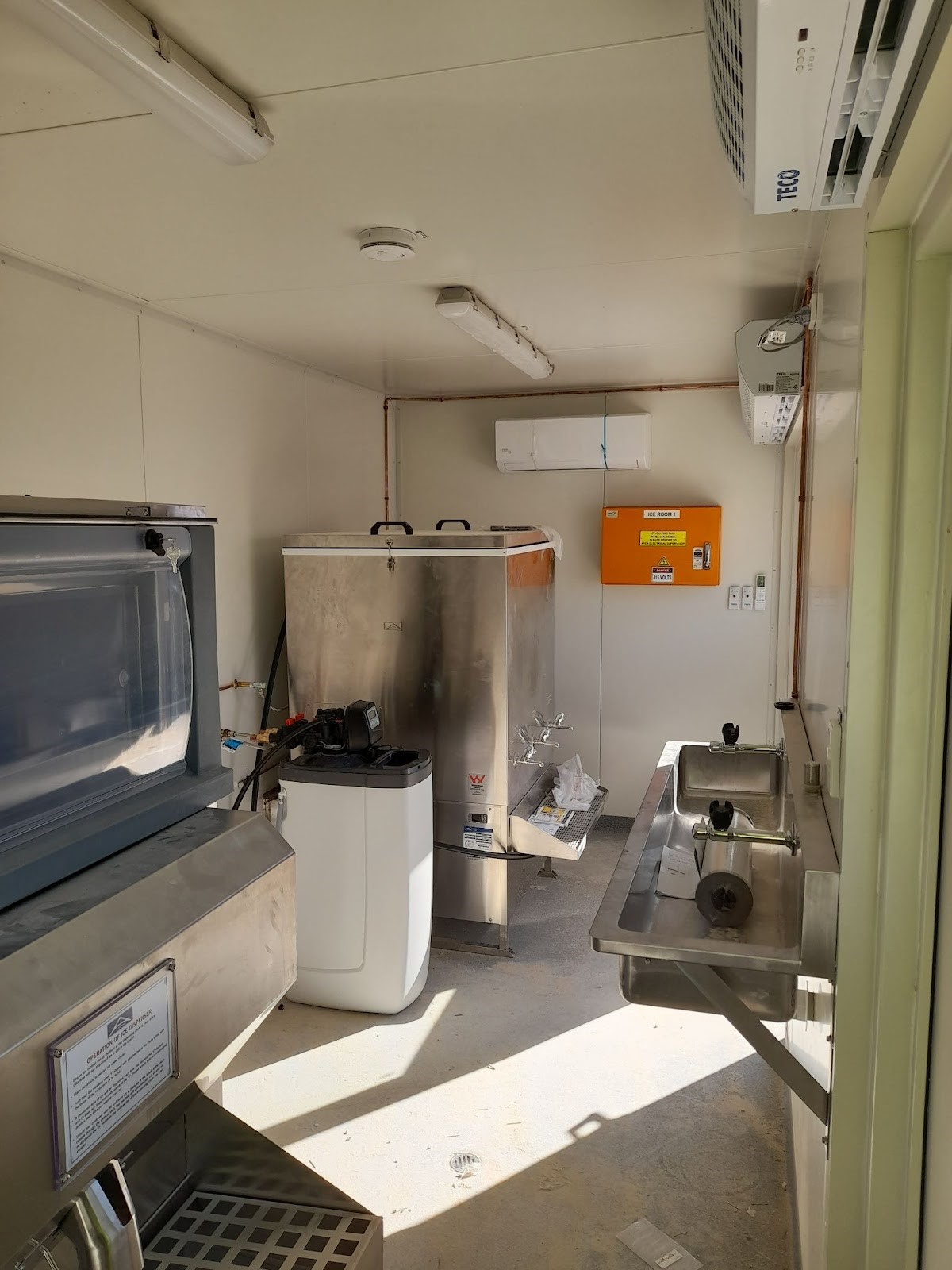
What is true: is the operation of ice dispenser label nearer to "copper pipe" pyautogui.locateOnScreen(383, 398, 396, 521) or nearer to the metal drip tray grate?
the metal drip tray grate

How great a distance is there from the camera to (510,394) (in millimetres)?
4750

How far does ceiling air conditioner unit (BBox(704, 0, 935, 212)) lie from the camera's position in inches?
31.1

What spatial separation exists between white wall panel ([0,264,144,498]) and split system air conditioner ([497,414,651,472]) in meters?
2.11

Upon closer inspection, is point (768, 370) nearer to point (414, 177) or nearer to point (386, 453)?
point (414, 177)

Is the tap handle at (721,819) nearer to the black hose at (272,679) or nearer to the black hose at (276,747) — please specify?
the black hose at (276,747)

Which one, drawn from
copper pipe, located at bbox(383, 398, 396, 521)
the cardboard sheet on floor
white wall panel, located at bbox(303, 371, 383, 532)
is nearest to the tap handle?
the cardboard sheet on floor

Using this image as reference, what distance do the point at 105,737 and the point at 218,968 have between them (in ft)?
0.98

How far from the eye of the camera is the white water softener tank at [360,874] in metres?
3.03

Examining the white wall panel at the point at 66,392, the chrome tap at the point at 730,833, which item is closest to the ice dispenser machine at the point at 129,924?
the chrome tap at the point at 730,833

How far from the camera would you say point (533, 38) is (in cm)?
134

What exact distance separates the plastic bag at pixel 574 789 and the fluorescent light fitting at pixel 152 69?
9.23 feet

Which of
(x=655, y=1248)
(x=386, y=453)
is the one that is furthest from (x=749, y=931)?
(x=386, y=453)

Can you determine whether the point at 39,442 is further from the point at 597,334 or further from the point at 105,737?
the point at 597,334

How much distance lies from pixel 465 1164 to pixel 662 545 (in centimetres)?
302
